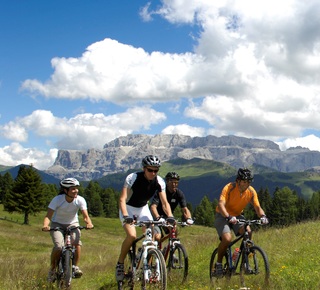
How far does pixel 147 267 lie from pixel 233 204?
3126 millimetres

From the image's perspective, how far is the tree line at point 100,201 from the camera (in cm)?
6281

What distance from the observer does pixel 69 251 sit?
9609mm

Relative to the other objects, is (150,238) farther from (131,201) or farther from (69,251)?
(69,251)

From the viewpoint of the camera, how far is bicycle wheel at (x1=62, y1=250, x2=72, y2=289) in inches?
368

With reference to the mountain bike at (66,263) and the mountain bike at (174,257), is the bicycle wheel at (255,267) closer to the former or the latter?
the mountain bike at (174,257)

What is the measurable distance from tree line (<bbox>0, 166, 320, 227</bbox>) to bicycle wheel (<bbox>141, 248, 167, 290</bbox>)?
39.1 metres

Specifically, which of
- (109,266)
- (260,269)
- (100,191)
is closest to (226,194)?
(260,269)

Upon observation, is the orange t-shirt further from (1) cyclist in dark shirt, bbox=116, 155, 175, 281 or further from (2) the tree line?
(2) the tree line

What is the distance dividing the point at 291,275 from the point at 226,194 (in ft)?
7.66

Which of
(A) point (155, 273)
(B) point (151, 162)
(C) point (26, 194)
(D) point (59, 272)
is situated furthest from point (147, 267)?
(C) point (26, 194)

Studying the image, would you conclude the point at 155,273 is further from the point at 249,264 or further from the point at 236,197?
the point at 236,197

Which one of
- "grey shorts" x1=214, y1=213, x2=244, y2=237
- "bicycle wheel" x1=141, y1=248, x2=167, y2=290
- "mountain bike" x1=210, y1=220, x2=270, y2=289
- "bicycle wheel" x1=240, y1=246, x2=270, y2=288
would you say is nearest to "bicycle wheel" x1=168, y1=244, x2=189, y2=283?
"mountain bike" x1=210, y1=220, x2=270, y2=289

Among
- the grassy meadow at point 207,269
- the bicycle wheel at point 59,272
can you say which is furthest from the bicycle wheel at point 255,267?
the bicycle wheel at point 59,272

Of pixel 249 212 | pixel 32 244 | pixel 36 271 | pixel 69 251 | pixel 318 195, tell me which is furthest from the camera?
pixel 318 195
